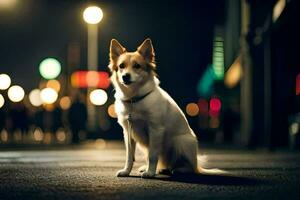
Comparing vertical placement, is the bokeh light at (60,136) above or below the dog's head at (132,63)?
below

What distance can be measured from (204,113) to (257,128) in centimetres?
6569

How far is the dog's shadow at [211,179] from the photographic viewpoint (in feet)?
26.0

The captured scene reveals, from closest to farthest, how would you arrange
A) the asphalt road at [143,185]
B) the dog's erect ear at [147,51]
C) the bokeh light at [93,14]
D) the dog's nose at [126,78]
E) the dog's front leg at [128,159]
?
1. the asphalt road at [143,185]
2. the dog's nose at [126,78]
3. the dog's erect ear at [147,51]
4. the dog's front leg at [128,159]
5. the bokeh light at [93,14]

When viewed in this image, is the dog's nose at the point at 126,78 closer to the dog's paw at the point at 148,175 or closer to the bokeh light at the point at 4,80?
the dog's paw at the point at 148,175

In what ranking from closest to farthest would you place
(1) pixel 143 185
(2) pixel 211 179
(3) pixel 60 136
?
(1) pixel 143 185 < (2) pixel 211 179 < (3) pixel 60 136

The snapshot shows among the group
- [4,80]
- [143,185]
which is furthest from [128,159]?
[4,80]

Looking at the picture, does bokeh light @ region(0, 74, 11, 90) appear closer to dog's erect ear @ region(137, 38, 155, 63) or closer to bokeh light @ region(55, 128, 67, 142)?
bokeh light @ region(55, 128, 67, 142)

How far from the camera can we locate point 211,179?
837 cm

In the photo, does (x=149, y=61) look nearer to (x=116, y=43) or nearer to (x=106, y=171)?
(x=116, y=43)

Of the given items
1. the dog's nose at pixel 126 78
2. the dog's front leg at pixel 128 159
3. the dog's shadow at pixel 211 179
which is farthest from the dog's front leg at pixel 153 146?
the dog's nose at pixel 126 78

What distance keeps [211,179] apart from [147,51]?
6.07 feet

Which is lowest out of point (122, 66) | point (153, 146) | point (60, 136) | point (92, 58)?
point (60, 136)

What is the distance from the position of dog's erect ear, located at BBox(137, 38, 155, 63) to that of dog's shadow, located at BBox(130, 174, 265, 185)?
5.09 ft

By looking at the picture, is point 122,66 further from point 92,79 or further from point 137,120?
point 92,79
